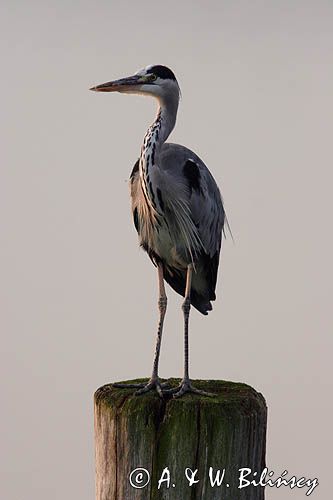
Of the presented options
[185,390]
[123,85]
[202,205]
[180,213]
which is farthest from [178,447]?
[123,85]

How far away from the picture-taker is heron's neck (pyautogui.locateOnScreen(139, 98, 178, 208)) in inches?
205

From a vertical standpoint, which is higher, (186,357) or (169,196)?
(169,196)

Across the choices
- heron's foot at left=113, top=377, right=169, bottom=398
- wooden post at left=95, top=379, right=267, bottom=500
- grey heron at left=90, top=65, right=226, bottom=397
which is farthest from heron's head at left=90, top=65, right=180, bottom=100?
wooden post at left=95, top=379, right=267, bottom=500

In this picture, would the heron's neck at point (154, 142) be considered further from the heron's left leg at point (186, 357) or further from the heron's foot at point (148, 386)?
the heron's foot at point (148, 386)

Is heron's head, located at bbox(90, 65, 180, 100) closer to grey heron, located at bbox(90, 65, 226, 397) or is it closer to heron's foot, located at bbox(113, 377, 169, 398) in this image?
grey heron, located at bbox(90, 65, 226, 397)

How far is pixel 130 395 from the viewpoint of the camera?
4.11 m

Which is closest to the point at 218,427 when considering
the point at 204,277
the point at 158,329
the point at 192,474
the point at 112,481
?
the point at 192,474

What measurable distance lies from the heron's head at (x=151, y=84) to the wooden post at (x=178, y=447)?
2.24 m

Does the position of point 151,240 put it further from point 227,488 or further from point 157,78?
point 227,488

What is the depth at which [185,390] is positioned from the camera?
4.45m

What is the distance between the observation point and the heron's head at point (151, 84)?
537 cm

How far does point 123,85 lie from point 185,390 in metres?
2.04

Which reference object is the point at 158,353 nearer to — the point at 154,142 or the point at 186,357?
the point at 186,357

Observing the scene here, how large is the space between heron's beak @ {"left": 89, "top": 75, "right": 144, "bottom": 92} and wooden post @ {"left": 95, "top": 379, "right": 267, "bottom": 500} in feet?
7.34
